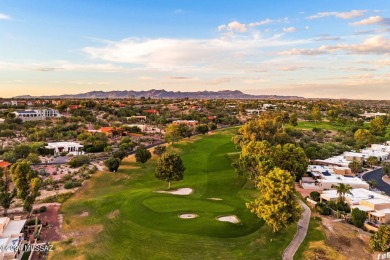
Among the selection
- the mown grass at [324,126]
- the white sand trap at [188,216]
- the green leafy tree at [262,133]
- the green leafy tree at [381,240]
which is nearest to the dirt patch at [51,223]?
the white sand trap at [188,216]

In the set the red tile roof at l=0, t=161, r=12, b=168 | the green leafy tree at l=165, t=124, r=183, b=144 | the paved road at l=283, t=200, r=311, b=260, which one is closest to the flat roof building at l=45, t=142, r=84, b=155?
the red tile roof at l=0, t=161, r=12, b=168

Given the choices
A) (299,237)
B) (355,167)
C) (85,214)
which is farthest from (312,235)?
(355,167)

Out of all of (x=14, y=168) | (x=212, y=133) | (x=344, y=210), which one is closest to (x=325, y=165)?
(x=344, y=210)

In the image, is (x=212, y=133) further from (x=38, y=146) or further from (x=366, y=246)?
(x=366, y=246)

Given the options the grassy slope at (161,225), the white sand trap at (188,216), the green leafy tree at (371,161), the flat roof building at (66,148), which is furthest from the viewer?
the flat roof building at (66,148)

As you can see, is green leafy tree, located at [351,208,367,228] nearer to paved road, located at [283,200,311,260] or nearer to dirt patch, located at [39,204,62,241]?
paved road, located at [283,200,311,260]

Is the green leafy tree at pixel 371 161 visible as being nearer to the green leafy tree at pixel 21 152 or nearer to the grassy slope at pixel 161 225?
the grassy slope at pixel 161 225
